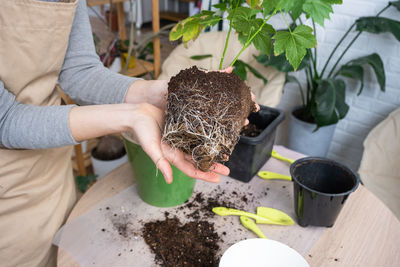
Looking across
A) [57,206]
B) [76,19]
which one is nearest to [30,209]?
[57,206]

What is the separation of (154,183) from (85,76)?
340mm

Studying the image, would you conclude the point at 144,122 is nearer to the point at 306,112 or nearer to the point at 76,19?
the point at 76,19

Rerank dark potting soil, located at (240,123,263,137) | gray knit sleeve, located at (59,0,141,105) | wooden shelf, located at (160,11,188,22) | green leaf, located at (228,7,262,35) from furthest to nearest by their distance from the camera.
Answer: wooden shelf, located at (160,11,188,22), dark potting soil, located at (240,123,263,137), gray knit sleeve, located at (59,0,141,105), green leaf, located at (228,7,262,35)

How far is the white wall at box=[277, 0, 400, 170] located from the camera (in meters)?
1.55

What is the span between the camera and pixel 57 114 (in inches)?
24.5

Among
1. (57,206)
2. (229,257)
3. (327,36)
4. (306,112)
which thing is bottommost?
(306,112)

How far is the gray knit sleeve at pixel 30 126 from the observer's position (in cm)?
61

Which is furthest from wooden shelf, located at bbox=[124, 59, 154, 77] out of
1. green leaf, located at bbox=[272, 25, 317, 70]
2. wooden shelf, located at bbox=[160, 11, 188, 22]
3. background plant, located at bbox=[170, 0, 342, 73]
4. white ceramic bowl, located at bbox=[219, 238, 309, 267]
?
wooden shelf, located at bbox=[160, 11, 188, 22]

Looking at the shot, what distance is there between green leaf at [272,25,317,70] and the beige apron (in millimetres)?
477

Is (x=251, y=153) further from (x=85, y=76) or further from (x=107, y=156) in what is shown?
(x=107, y=156)

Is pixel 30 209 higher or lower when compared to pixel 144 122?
lower

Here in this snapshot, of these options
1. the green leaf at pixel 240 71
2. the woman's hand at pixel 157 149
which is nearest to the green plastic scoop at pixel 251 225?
the woman's hand at pixel 157 149

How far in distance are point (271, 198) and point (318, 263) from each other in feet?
0.72

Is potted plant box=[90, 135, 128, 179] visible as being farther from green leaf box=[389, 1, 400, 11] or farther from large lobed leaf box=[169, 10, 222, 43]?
green leaf box=[389, 1, 400, 11]
